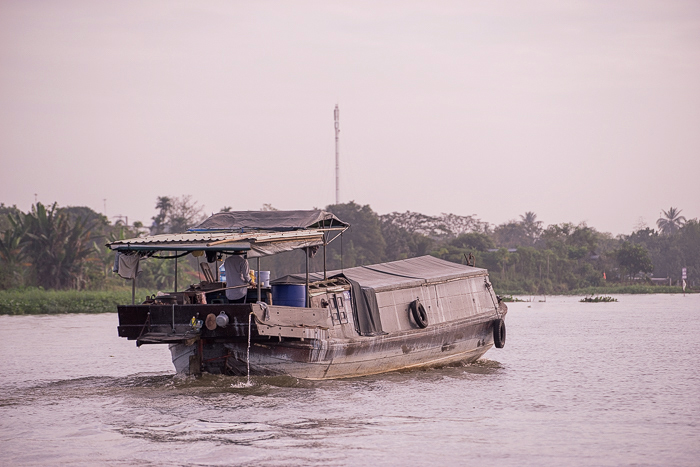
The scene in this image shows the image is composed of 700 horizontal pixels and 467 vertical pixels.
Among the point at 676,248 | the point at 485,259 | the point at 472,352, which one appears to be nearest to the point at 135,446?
the point at 472,352

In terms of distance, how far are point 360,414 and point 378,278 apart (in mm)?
4418

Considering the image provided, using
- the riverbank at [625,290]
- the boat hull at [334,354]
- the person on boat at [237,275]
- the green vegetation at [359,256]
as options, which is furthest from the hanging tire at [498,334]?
the riverbank at [625,290]

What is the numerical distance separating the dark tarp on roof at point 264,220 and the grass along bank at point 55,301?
19.7 meters

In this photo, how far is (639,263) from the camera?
181 feet

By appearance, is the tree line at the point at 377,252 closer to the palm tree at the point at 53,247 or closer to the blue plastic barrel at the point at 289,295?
the palm tree at the point at 53,247

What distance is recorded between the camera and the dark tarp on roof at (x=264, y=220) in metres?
13.2

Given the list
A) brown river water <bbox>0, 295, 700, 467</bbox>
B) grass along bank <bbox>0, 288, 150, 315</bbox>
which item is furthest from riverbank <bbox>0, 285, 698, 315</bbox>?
brown river water <bbox>0, 295, 700, 467</bbox>

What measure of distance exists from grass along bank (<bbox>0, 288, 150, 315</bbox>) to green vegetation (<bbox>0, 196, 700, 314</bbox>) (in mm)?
41

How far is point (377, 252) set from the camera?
5609 centimetres

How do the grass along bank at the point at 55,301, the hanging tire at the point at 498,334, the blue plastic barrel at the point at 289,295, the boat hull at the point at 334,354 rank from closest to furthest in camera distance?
1. the boat hull at the point at 334,354
2. the blue plastic barrel at the point at 289,295
3. the hanging tire at the point at 498,334
4. the grass along bank at the point at 55,301

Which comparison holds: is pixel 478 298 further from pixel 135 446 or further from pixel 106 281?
pixel 106 281

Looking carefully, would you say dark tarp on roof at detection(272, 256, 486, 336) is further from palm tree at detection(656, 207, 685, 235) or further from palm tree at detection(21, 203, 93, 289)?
palm tree at detection(656, 207, 685, 235)

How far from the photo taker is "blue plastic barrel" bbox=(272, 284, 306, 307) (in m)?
12.6

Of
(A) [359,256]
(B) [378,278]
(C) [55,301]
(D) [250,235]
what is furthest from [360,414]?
(A) [359,256]
